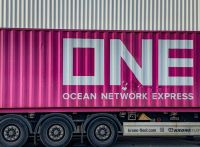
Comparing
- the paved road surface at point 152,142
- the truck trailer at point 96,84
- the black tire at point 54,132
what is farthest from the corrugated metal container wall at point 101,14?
the paved road surface at point 152,142

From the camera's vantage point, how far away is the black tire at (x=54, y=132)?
39.2 feet

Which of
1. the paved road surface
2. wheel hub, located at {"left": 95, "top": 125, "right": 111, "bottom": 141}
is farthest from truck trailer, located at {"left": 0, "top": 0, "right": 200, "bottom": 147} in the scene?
the paved road surface

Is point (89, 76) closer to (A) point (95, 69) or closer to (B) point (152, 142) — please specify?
(A) point (95, 69)

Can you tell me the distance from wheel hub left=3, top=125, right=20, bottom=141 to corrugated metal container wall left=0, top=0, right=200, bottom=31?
116 inches

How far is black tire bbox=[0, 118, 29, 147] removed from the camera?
1185cm

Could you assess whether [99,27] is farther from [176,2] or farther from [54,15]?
[176,2]

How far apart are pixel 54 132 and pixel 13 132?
1.11 meters

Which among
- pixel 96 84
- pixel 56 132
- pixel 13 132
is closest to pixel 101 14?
pixel 96 84

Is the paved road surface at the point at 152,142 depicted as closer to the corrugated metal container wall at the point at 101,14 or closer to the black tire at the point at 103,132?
the black tire at the point at 103,132

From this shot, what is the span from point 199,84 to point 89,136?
3.46 metres

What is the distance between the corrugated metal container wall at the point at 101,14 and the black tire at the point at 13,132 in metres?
2.80

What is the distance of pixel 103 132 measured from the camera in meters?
12.2

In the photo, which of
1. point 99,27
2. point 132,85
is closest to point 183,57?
point 132,85

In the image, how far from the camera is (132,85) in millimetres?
12273
